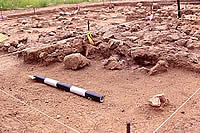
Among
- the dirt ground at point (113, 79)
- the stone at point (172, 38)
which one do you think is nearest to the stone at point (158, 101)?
the dirt ground at point (113, 79)

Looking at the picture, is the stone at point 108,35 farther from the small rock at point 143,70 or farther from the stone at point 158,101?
the stone at point 158,101

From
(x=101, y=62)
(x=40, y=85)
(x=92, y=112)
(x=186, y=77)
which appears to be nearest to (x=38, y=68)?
(x=40, y=85)

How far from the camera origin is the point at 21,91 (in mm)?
3488

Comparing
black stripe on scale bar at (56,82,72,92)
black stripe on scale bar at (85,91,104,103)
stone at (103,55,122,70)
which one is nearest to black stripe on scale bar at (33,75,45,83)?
black stripe on scale bar at (56,82,72,92)

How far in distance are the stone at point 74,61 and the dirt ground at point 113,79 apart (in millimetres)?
87

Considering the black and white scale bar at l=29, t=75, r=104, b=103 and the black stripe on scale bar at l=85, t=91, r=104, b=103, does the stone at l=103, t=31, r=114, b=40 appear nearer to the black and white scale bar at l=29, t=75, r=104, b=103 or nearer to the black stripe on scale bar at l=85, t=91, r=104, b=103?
the black and white scale bar at l=29, t=75, r=104, b=103

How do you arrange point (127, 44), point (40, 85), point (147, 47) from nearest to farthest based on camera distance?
1. point (40, 85)
2. point (147, 47)
3. point (127, 44)

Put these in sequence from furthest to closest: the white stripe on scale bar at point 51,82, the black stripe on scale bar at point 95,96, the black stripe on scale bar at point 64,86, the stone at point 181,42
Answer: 1. the stone at point 181,42
2. the white stripe on scale bar at point 51,82
3. the black stripe on scale bar at point 64,86
4. the black stripe on scale bar at point 95,96

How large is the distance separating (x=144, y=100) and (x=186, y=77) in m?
0.89

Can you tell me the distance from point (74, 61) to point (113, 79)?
79 centimetres

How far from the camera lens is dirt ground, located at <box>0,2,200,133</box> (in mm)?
2625

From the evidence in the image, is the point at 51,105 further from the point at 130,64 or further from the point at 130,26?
the point at 130,26

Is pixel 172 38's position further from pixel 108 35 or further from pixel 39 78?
pixel 39 78

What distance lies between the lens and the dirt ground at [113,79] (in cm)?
262
